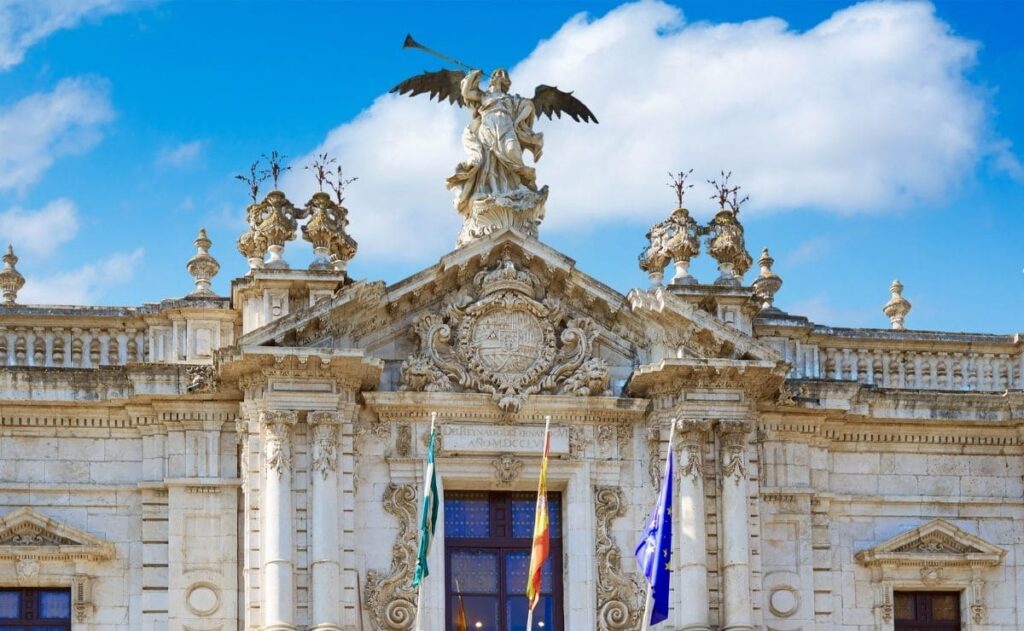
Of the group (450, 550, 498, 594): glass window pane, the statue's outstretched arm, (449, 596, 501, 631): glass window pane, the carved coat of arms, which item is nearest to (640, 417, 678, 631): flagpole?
the carved coat of arms

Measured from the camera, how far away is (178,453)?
30.5 meters

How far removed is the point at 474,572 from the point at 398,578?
1.11 metres

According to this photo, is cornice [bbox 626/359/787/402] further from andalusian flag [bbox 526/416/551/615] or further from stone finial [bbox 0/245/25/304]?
stone finial [bbox 0/245/25/304]

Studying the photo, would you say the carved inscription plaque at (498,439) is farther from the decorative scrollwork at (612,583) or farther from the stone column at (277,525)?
the stone column at (277,525)

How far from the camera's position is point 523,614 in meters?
→ 30.4

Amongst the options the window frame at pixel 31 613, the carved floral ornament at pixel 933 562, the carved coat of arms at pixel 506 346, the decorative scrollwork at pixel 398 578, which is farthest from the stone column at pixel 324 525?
the carved floral ornament at pixel 933 562

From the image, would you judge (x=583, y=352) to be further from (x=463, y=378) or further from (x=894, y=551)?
(x=894, y=551)

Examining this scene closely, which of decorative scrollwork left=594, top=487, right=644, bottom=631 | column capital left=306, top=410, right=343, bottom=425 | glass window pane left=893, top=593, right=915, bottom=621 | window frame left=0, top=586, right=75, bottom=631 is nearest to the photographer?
column capital left=306, top=410, right=343, bottom=425

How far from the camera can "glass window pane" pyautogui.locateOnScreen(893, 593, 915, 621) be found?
3172cm

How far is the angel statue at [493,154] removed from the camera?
31.5m

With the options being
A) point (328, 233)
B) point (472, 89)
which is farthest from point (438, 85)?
point (328, 233)

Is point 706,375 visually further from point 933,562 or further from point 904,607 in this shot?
point 904,607

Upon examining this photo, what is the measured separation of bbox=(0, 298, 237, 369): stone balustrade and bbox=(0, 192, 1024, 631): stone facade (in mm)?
30

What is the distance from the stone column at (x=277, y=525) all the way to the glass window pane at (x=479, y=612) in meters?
2.19
